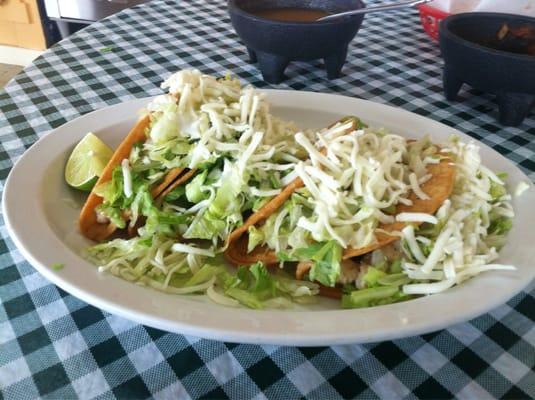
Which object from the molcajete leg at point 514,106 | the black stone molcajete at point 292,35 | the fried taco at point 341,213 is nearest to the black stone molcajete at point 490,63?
the molcajete leg at point 514,106

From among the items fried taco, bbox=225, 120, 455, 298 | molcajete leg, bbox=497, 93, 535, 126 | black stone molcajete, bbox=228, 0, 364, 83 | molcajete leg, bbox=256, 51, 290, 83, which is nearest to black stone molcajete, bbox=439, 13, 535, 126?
molcajete leg, bbox=497, 93, 535, 126

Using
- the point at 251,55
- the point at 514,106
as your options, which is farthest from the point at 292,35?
the point at 514,106

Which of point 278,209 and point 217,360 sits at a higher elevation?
point 278,209

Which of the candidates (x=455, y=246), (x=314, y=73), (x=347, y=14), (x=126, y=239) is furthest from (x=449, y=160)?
(x=314, y=73)

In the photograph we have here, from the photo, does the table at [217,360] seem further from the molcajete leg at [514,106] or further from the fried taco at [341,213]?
the molcajete leg at [514,106]

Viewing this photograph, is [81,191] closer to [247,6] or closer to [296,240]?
[296,240]

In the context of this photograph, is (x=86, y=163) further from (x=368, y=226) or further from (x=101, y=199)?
(x=368, y=226)
